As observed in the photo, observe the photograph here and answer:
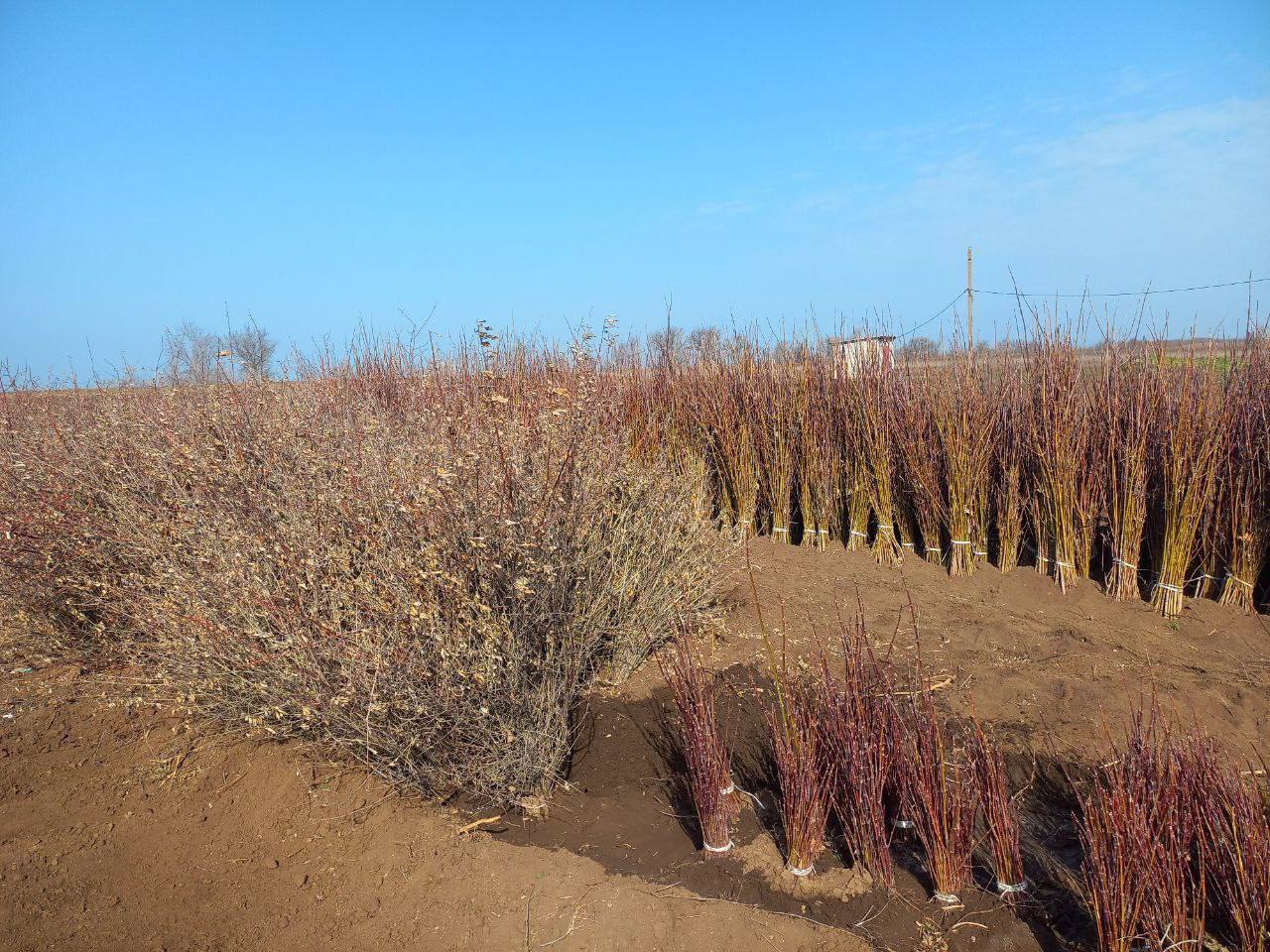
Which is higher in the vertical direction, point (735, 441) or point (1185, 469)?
point (735, 441)

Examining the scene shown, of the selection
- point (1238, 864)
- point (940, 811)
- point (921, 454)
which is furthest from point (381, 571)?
point (921, 454)

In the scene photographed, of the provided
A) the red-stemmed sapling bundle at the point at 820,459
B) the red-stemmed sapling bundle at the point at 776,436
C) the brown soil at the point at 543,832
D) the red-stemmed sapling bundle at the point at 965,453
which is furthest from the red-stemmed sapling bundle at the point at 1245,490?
the red-stemmed sapling bundle at the point at 776,436

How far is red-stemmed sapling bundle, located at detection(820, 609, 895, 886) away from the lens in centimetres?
256

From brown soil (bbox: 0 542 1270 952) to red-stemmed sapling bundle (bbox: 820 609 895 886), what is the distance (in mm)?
115

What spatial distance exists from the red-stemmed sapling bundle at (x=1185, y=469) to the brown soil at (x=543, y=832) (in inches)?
8.9

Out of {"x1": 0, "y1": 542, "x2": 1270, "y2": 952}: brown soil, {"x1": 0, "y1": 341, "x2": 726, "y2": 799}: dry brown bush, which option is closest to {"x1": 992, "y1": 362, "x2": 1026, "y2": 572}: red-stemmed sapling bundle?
{"x1": 0, "y1": 542, "x2": 1270, "y2": 952}: brown soil

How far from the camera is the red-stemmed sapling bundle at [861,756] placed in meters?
2.56

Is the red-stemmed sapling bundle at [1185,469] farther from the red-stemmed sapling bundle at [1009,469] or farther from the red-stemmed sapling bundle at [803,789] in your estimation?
the red-stemmed sapling bundle at [803,789]

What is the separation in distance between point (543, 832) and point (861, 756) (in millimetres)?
1178

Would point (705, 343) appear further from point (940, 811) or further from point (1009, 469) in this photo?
point (940, 811)

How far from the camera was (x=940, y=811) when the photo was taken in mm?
2451

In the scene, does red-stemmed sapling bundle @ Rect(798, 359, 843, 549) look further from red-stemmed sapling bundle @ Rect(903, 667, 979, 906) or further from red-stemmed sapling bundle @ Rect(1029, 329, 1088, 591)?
red-stemmed sapling bundle @ Rect(903, 667, 979, 906)

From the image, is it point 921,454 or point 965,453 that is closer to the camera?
point 965,453

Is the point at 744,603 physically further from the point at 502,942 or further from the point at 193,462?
the point at 193,462
